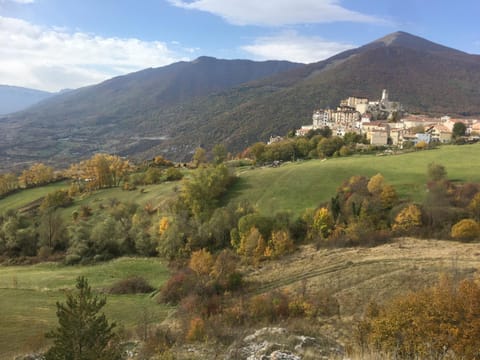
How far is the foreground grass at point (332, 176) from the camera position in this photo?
5391 centimetres

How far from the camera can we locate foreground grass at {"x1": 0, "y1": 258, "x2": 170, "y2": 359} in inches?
870

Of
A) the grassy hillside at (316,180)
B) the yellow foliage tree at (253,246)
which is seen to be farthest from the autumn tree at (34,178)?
the yellow foliage tree at (253,246)

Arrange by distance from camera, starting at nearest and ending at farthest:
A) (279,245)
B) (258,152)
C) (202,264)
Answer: (202,264)
(279,245)
(258,152)

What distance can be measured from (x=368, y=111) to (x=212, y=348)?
140185 millimetres

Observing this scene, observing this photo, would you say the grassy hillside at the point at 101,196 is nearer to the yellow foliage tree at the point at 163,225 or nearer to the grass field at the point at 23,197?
the grass field at the point at 23,197

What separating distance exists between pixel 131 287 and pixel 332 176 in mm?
39779

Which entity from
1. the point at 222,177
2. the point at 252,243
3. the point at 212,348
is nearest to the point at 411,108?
the point at 222,177

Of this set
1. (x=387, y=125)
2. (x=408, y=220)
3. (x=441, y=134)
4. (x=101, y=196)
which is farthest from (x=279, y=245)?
(x=387, y=125)

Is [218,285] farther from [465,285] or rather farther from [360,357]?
[360,357]

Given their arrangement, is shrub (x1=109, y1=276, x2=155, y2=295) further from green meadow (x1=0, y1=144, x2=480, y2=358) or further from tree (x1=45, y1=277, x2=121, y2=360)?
tree (x1=45, y1=277, x2=121, y2=360)

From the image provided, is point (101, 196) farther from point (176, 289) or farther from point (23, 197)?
point (176, 289)

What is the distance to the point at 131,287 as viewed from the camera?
116ft

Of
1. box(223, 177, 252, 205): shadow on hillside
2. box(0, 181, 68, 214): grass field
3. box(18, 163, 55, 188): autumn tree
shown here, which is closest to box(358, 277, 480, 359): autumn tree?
box(223, 177, 252, 205): shadow on hillside

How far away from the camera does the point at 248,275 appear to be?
35938mm
